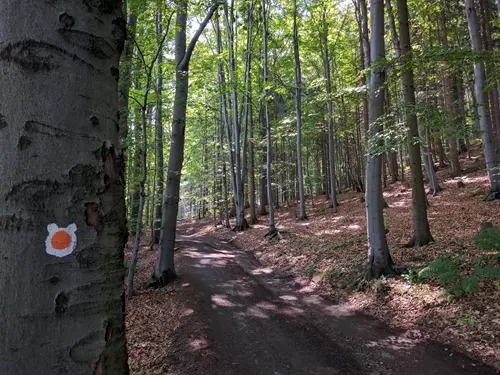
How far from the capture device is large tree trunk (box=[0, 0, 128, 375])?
2.85ft

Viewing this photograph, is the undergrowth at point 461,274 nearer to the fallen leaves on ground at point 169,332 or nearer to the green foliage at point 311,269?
the green foliage at point 311,269

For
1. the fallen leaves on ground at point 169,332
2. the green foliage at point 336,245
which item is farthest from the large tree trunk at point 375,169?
the fallen leaves on ground at point 169,332

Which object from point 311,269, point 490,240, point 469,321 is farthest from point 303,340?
point 490,240

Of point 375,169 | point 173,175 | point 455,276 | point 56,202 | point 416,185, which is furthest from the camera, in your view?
point 173,175

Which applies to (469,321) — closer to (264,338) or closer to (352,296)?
(352,296)

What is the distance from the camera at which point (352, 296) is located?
22.2 ft

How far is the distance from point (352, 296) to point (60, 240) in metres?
6.89

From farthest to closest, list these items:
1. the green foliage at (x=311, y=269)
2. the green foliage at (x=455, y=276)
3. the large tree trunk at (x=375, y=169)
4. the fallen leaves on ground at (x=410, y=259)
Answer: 1. the green foliage at (x=311, y=269)
2. the large tree trunk at (x=375, y=169)
3. the green foliage at (x=455, y=276)
4. the fallen leaves on ground at (x=410, y=259)

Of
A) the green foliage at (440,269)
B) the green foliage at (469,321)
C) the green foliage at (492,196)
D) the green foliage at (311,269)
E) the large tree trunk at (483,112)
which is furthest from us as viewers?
the green foliage at (492,196)

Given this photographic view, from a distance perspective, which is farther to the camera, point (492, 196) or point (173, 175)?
point (492, 196)

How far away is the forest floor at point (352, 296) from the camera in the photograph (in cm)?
462

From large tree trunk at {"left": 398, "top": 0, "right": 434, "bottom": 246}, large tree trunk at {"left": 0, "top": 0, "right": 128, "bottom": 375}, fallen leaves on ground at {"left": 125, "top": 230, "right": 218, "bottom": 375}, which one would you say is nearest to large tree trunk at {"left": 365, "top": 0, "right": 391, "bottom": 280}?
large tree trunk at {"left": 398, "top": 0, "right": 434, "bottom": 246}

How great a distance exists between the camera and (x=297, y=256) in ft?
33.7

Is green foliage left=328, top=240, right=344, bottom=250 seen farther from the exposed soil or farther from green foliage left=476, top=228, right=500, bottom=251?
green foliage left=476, top=228, right=500, bottom=251
